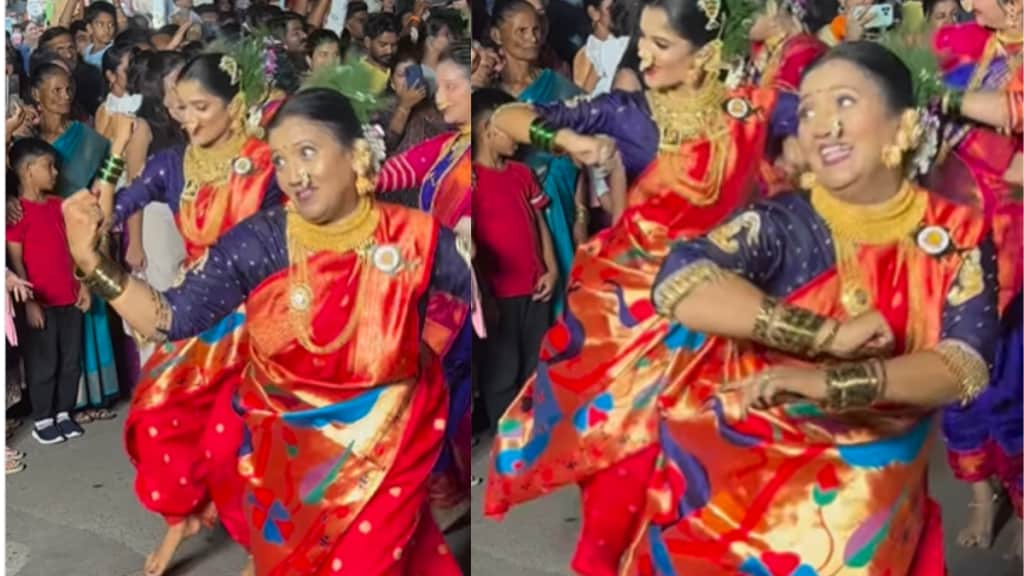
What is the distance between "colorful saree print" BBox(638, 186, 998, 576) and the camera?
1628mm

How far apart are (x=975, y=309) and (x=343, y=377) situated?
0.95 meters

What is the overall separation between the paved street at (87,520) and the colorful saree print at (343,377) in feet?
0.64

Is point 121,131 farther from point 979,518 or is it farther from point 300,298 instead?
point 979,518

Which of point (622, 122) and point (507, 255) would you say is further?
point (507, 255)

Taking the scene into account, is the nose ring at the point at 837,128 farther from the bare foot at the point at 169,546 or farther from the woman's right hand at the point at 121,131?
the bare foot at the point at 169,546

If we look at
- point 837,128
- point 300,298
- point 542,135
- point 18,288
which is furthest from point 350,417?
point 837,128

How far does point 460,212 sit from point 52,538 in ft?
3.17

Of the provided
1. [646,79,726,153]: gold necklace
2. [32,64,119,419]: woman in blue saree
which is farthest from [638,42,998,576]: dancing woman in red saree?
[32,64,119,419]: woman in blue saree

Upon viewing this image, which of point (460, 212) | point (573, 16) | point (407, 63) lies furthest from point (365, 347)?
point (573, 16)

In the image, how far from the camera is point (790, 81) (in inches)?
65.6

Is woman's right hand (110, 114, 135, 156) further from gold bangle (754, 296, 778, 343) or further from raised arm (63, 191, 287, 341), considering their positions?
gold bangle (754, 296, 778, 343)

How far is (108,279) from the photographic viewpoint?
1928 mm

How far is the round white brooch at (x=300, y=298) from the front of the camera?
6.31 ft

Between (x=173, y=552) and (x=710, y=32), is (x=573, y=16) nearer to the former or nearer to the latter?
(x=710, y=32)
